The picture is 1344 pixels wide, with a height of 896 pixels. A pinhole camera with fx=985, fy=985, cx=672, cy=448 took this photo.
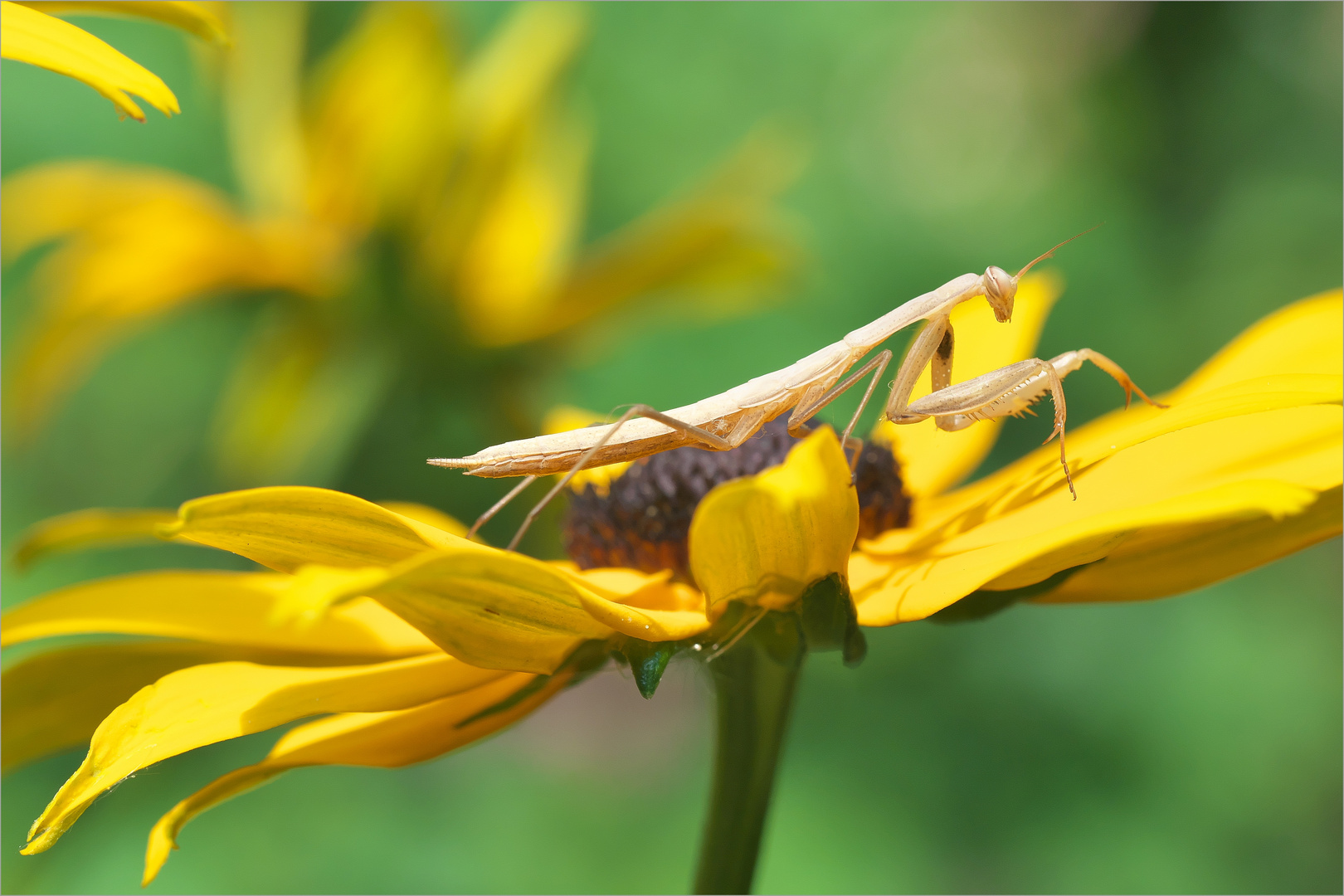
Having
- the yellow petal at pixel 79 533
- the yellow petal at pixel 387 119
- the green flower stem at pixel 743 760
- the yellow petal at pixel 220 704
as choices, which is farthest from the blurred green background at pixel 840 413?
the green flower stem at pixel 743 760

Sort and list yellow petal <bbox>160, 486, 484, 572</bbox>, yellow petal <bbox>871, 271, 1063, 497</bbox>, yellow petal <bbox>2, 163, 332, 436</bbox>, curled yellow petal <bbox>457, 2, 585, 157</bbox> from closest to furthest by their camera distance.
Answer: yellow petal <bbox>160, 486, 484, 572</bbox> → yellow petal <bbox>871, 271, 1063, 497</bbox> → yellow petal <bbox>2, 163, 332, 436</bbox> → curled yellow petal <bbox>457, 2, 585, 157</bbox>

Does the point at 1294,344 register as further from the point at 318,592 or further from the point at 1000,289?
the point at 318,592

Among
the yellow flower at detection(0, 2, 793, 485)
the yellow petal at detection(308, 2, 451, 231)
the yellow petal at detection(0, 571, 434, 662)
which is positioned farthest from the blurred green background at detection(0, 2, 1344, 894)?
the yellow petal at detection(0, 571, 434, 662)

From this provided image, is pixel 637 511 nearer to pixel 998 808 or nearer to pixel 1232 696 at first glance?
pixel 998 808

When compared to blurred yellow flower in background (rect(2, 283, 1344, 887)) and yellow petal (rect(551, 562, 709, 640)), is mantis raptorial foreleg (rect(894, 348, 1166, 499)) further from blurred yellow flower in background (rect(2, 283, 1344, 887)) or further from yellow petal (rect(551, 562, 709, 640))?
yellow petal (rect(551, 562, 709, 640))

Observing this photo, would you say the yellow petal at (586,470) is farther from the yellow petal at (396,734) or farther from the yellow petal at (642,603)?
the yellow petal at (396,734)

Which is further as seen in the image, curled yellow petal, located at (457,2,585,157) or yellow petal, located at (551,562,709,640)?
curled yellow petal, located at (457,2,585,157)
